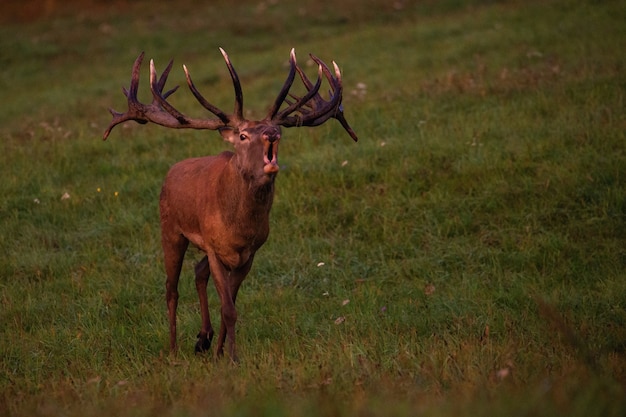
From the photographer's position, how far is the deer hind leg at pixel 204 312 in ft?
23.1

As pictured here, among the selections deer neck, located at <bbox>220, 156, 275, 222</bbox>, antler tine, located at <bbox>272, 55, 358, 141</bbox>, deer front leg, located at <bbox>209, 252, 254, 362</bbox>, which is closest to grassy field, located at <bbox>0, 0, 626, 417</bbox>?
deer front leg, located at <bbox>209, 252, 254, 362</bbox>

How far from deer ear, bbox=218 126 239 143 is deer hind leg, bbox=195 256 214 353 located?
1277 millimetres

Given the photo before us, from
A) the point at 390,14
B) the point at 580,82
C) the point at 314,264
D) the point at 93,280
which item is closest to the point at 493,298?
the point at 314,264

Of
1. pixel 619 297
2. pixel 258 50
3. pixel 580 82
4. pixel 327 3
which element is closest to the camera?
pixel 619 297

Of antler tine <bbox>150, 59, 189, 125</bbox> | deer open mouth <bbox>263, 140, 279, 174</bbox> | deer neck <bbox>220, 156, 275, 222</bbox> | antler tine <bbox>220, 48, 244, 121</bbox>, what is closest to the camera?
deer open mouth <bbox>263, 140, 279, 174</bbox>

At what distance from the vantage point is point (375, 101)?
43.5 ft

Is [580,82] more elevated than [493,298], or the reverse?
[580,82]

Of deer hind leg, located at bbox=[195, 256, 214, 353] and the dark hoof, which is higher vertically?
deer hind leg, located at bbox=[195, 256, 214, 353]

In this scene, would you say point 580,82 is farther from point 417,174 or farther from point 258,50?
point 258,50

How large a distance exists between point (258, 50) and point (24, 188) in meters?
12.0

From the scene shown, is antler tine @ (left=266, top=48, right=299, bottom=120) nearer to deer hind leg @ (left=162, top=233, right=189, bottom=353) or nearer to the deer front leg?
the deer front leg

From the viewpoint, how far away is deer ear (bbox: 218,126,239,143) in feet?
22.0

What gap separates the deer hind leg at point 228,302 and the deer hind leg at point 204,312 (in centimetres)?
10

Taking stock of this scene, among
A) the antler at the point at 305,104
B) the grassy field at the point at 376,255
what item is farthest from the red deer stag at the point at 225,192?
the grassy field at the point at 376,255
